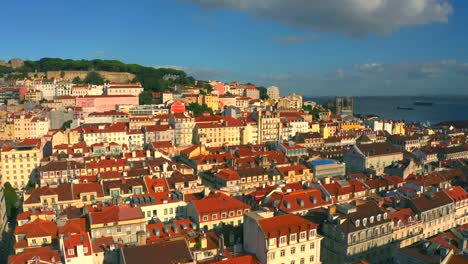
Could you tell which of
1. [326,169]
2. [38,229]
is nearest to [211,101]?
[326,169]

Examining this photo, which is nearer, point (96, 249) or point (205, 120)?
point (96, 249)

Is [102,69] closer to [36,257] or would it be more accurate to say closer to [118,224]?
[118,224]

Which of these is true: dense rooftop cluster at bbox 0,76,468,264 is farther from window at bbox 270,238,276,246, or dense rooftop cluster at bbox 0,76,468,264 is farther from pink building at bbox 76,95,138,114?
pink building at bbox 76,95,138,114

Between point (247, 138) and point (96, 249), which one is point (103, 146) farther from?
point (96, 249)

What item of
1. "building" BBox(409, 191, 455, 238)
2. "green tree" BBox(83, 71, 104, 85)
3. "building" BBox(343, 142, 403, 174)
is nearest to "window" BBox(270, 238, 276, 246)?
"building" BBox(409, 191, 455, 238)

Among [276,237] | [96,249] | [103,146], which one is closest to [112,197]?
[96,249]

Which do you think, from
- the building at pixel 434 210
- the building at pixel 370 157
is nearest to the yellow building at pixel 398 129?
the building at pixel 370 157

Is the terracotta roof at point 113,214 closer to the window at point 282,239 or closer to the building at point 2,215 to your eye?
the window at point 282,239
